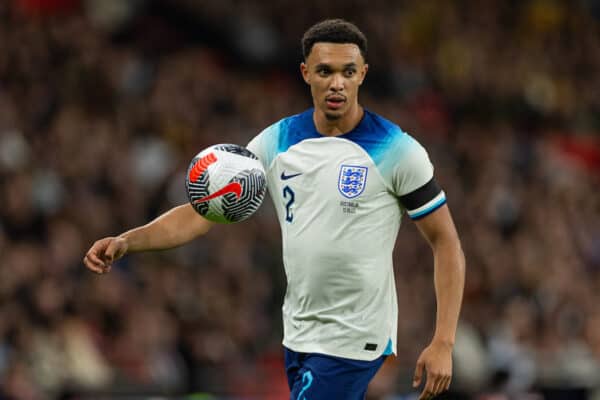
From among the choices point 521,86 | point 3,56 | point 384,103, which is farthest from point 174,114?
point 521,86

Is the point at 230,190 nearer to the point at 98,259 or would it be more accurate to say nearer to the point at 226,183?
the point at 226,183

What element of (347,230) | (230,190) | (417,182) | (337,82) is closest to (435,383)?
(347,230)

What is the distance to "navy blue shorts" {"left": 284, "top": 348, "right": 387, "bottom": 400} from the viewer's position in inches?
221

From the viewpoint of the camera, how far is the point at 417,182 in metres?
5.59

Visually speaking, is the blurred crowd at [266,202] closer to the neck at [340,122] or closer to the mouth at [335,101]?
the neck at [340,122]

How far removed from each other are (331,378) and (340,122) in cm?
114

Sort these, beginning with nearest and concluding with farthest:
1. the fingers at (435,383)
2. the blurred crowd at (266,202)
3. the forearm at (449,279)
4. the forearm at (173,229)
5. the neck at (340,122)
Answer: the fingers at (435,383) < the forearm at (449,279) < the neck at (340,122) < the forearm at (173,229) < the blurred crowd at (266,202)

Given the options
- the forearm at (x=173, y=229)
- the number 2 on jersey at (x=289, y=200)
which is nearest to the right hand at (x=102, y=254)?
the forearm at (x=173, y=229)

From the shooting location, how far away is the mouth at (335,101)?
18.4ft

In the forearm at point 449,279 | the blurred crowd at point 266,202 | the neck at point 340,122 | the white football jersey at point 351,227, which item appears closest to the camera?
the forearm at point 449,279

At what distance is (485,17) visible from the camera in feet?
66.0

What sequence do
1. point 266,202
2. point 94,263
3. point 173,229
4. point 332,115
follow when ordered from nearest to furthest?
point 94,263, point 332,115, point 173,229, point 266,202

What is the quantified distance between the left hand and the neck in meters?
1.06

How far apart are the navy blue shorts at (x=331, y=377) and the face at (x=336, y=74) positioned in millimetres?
1092
